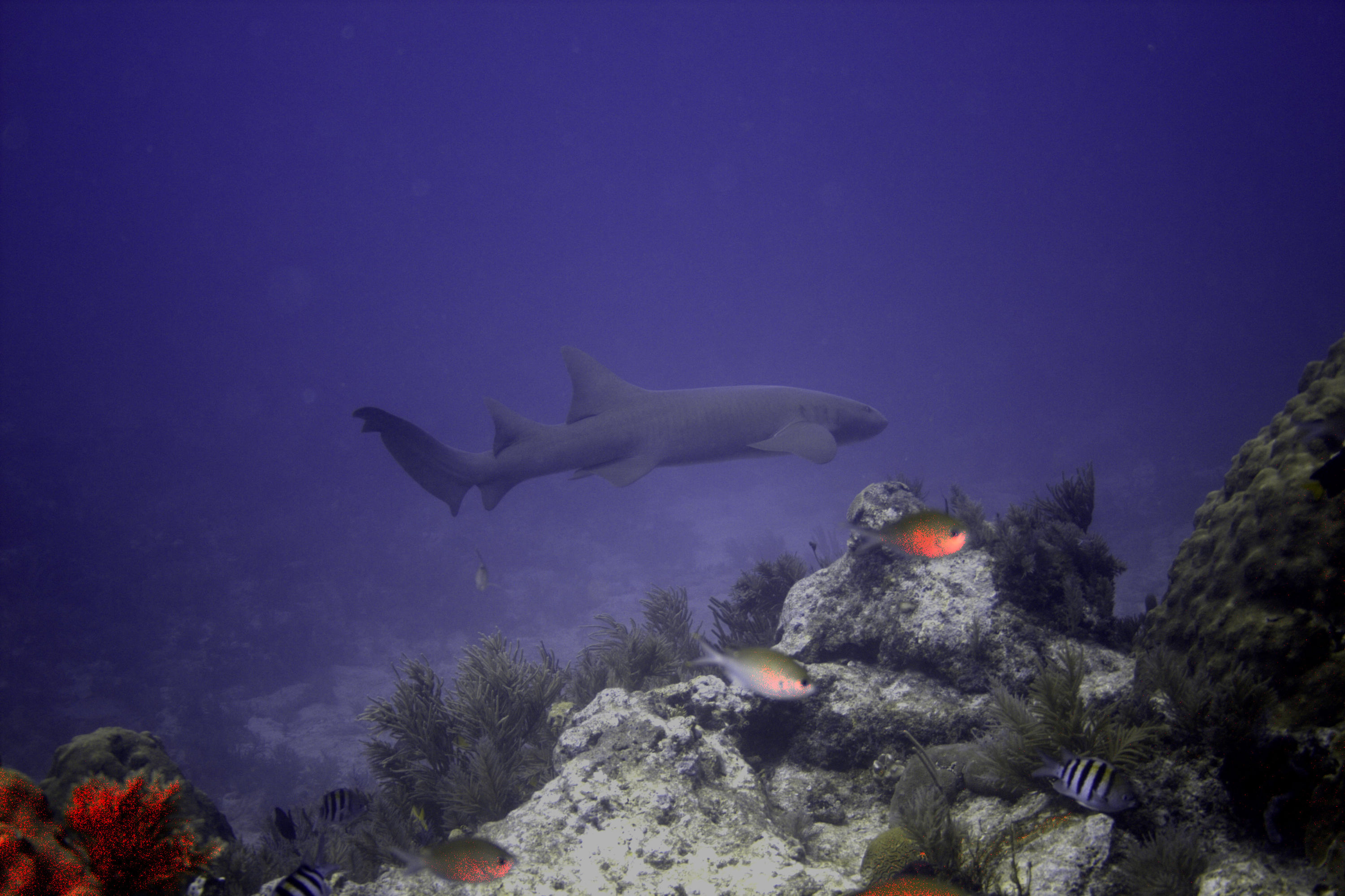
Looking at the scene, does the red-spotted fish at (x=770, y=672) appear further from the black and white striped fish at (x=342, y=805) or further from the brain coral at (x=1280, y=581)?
the black and white striped fish at (x=342, y=805)

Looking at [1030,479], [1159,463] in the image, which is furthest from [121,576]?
[1159,463]

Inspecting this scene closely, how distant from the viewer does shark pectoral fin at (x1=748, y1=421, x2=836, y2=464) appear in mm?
6348

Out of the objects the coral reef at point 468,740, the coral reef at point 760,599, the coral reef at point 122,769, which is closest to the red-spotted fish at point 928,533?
the coral reef at point 760,599

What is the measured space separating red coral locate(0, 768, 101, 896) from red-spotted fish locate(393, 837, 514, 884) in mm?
1182

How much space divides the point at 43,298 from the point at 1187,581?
197 m

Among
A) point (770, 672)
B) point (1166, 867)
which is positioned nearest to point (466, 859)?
point (770, 672)

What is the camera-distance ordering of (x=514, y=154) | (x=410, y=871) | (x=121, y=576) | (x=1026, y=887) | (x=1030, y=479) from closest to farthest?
(x=1026, y=887), (x=410, y=871), (x=121, y=576), (x=1030, y=479), (x=514, y=154)

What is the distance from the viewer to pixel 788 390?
7.06 meters

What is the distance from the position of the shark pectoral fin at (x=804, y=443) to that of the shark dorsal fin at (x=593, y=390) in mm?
1879

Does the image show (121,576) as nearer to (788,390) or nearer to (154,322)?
(788,390)

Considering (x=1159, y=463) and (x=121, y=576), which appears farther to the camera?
(x=1159, y=463)

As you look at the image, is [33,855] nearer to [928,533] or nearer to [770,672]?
[770,672]

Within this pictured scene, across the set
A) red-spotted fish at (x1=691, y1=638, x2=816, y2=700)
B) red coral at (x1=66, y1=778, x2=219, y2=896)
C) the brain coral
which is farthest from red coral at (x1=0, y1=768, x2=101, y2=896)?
the brain coral

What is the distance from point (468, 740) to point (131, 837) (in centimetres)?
318
